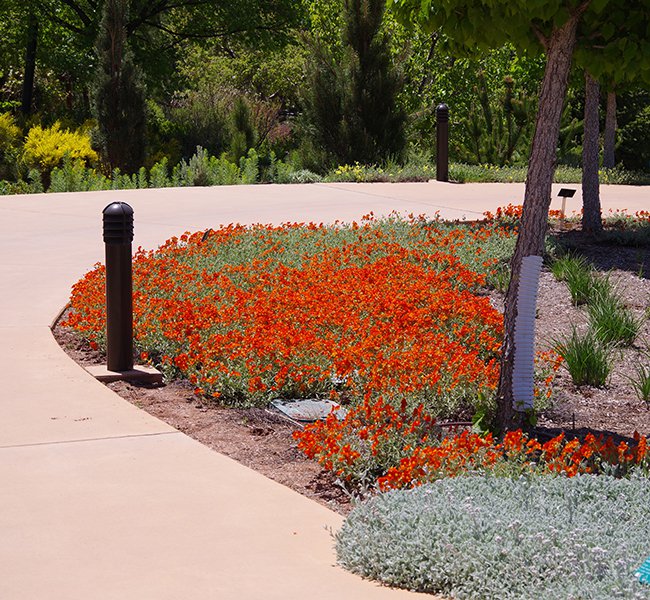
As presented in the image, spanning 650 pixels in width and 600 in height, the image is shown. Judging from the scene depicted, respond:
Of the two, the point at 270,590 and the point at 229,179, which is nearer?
the point at 270,590

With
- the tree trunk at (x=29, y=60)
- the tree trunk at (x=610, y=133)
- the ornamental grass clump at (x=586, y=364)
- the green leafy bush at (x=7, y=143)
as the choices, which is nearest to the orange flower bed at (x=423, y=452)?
the ornamental grass clump at (x=586, y=364)

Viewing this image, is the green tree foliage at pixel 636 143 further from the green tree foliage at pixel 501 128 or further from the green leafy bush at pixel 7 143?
the green leafy bush at pixel 7 143

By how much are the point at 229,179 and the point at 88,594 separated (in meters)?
15.3

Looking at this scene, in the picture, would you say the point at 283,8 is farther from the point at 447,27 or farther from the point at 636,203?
the point at 447,27

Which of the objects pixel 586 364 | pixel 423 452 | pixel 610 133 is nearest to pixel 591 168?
pixel 586 364

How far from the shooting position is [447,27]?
5.93 metres

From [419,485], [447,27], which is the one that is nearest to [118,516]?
[419,485]

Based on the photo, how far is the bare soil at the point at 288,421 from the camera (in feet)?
18.0

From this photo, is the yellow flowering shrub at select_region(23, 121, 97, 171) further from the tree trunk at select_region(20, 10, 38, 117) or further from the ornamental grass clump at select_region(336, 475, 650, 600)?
the ornamental grass clump at select_region(336, 475, 650, 600)

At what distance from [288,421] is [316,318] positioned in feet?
4.69

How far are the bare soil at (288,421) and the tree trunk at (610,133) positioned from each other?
12.3 m

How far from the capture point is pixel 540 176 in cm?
572

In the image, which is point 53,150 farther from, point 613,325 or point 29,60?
point 613,325

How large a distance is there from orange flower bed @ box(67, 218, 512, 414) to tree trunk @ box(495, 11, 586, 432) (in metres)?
0.40
